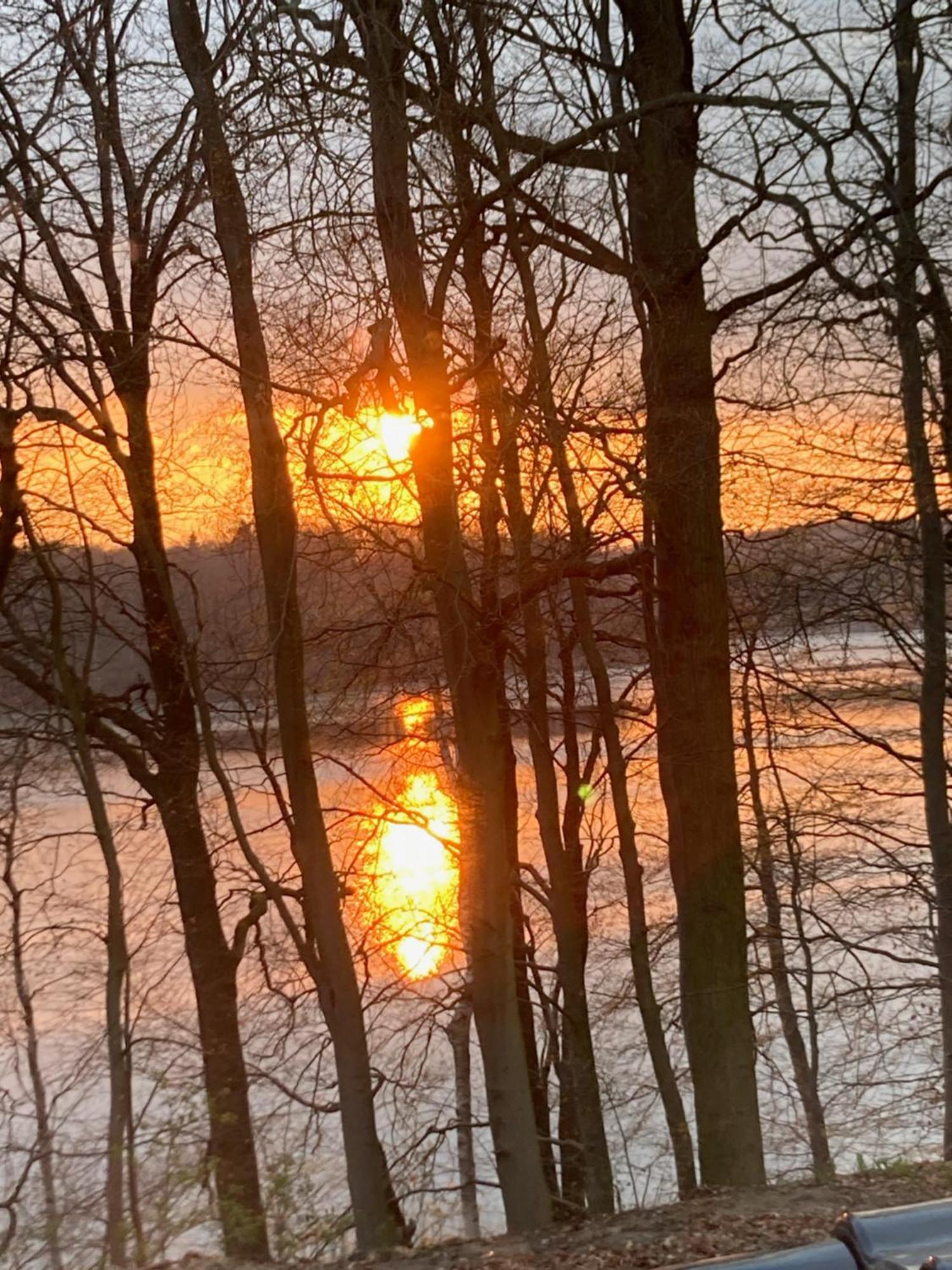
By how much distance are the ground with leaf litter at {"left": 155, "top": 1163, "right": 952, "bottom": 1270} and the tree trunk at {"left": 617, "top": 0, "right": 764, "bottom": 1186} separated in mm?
2059

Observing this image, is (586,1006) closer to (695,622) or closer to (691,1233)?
(695,622)

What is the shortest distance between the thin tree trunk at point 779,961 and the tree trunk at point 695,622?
2537 mm

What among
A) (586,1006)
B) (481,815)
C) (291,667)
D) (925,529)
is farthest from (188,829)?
(925,529)

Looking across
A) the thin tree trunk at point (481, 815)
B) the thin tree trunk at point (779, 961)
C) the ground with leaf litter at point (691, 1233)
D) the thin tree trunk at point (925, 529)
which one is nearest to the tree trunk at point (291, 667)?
the thin tree trunk at point (481, 815)

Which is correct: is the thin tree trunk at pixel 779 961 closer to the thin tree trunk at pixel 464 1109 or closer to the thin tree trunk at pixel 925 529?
the thin tree trunk at pixel 925 529

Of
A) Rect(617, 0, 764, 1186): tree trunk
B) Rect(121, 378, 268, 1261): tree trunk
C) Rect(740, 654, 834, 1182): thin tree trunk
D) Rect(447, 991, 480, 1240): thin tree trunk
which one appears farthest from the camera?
Rect(740, 654, 834, 1182): thin tree trunk

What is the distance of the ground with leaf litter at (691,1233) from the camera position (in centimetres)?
402

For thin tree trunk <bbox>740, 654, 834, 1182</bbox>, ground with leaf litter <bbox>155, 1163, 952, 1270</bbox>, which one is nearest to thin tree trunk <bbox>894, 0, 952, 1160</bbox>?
thin tree trunk <bbox>740, 654, 834, 1182</bbox>

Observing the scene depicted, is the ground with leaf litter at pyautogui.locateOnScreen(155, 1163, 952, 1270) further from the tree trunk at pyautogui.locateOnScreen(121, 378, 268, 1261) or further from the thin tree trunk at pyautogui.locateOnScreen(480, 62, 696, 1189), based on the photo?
the thin tree trunk at pyautogui.locateOnScreen(480, 62, 696, 1189)

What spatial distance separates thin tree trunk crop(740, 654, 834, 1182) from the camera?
38.2ft

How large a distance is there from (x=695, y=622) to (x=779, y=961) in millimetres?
Result: 6817

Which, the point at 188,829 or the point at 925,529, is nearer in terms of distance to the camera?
the point at 925,529

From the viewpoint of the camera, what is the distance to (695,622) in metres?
7.53

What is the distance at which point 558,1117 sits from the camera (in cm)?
1330
